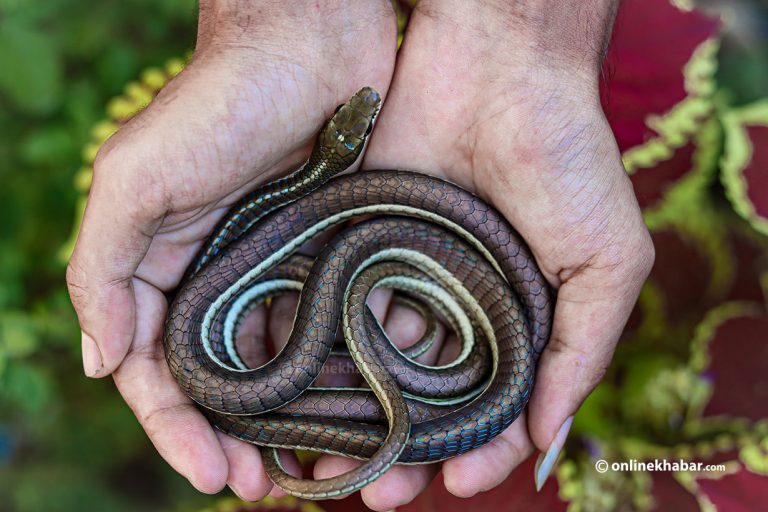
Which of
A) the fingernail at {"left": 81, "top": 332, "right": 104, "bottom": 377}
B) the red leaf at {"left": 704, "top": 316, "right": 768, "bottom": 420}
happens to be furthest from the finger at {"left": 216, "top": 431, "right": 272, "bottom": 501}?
the red leaf at {"left": 704, "top": 316, "right": 768, "bottom": 420}

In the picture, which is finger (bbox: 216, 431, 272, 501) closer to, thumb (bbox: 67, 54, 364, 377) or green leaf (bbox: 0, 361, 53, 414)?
thumb (bbox: 67, 54, 364, 377)

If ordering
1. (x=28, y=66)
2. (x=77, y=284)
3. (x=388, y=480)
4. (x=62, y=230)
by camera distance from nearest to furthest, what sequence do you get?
(x=77, y=284) < (x=388, y=480) < (x=28, y=66) < (x=62, y=230)

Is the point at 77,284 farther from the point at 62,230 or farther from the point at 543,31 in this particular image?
the point at 543,31

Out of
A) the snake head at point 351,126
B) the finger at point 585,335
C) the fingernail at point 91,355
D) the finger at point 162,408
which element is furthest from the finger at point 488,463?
the fingernail at point 91,355

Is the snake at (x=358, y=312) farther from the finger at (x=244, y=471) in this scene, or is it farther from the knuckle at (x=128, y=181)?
the knuckle at (x=128, y=181)

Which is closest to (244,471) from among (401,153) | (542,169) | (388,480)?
(388,480)

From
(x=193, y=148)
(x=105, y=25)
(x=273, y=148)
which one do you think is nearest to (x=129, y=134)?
(x=193, y=148)
